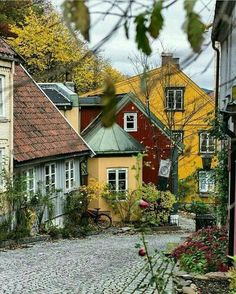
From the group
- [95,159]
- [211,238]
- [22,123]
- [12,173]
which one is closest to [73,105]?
[95,159]

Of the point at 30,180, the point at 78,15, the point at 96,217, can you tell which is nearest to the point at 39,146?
the point at 30,180

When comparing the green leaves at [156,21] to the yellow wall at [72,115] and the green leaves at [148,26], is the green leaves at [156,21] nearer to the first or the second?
the green leaves at [148,26]

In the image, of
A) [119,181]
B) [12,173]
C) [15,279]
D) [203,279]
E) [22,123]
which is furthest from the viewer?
[119,181]

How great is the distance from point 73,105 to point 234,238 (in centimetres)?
1824

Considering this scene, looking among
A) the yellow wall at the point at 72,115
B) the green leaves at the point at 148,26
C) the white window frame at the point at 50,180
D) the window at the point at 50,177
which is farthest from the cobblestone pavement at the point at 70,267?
the yellow wall at the point at 72,115

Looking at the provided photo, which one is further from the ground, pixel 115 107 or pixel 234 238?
pixel 115 107

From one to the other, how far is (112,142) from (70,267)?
48.2 ft

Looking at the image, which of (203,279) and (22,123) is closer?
(203,279)

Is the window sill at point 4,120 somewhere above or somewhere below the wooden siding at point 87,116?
below

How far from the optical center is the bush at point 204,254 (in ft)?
35.7

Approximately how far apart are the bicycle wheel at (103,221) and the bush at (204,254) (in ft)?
38.8

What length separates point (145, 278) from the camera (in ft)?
39.1

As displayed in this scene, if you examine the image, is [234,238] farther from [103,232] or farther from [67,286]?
[103,232]

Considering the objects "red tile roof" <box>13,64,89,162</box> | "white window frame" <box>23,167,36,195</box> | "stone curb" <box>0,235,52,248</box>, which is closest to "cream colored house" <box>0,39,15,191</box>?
"red tile roof" <box>13,64,89,162</box>
